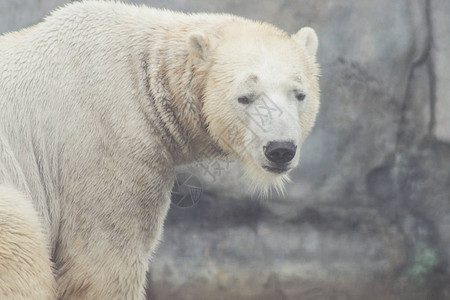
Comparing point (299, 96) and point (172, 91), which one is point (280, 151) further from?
point (172, 91)

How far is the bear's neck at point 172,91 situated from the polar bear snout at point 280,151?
15.5 inches

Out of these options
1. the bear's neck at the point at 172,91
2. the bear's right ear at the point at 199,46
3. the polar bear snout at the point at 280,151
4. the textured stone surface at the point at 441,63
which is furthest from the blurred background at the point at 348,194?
the polar bear snout at the point at 280,151

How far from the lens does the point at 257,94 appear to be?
3.00 meters

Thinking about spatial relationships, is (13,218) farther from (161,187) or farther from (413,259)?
(413,259)

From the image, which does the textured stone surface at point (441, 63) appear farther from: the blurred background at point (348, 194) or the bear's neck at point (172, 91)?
the bear's neck at point (172, 91)

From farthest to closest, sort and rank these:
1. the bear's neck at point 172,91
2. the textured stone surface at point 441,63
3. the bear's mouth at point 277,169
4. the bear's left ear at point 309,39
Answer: the textured stone surface at point 441,63 → the bear's left ear at point 309,39 → the bear's neck at point 172,91 → the bear's mouth at point 277,169

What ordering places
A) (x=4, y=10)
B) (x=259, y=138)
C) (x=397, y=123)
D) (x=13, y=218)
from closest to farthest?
(x=13, y=218), (x=259, y=138), (x=4, y=10), (x=397, y=123)

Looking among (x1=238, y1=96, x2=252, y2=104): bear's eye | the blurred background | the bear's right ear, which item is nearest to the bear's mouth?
(x1=238, y1=96, x2=252, y2=104): bear's eye

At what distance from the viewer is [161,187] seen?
10.2 ft

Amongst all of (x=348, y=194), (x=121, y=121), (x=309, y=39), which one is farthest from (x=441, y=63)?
(x=121, y=121)

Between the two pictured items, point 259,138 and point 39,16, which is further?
point 39,16

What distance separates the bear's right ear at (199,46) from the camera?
3084 mm

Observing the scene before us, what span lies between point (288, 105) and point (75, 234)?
44.4 inches

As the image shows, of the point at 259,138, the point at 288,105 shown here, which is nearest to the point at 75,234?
the point at 259,138
